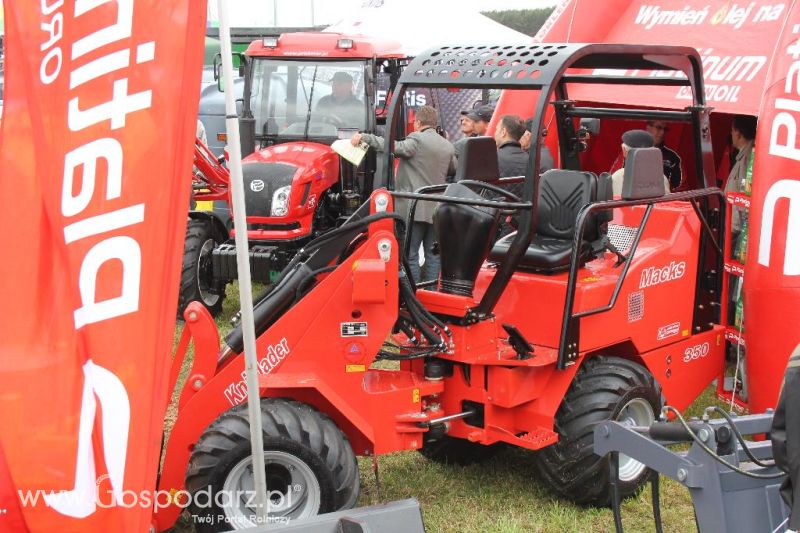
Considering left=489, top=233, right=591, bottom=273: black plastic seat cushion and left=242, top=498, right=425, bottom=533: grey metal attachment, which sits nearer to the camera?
left=242, top=498, right=425, bottom=533: grey metal attachment

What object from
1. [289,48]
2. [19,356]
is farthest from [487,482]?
[289,48]

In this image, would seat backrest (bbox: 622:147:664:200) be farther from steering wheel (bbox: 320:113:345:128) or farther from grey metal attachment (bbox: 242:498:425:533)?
steering wheel (bbox: 320:113:345:128)

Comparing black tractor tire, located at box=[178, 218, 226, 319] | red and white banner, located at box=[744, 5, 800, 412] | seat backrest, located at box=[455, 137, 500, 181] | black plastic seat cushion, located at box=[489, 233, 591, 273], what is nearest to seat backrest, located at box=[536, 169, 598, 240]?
black plastic seat cushion, located at box=[489, 233, 591, 273]

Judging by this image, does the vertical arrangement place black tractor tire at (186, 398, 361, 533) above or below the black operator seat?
below

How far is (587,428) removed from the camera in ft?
15.4

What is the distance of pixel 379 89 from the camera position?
1058cm

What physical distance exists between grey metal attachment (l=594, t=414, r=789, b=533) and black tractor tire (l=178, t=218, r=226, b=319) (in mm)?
5848

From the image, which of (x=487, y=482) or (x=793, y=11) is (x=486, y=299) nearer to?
(x=487, y=482)

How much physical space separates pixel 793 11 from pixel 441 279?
9.15ft

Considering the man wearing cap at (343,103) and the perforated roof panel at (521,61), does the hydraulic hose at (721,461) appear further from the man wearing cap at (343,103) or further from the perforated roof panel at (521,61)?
the man wearing cap at (343,103)

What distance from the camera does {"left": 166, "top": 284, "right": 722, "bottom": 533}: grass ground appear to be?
4672 millimetres

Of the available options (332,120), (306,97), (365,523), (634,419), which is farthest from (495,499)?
(306,97)

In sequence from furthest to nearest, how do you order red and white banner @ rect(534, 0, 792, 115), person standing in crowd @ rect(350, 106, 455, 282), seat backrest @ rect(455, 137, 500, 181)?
person standing in crowd @ rect(350, 106, 455, 282)
red and white banner @ rect(534, 0, 792, 115)
seat backrest @ rect(455, 137, 500, 181)

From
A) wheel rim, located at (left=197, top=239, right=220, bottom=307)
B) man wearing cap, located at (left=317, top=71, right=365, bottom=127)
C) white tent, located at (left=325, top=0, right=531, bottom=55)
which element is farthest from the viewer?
white tent, located at (left=325, top=0, right=531, bottom=55)
